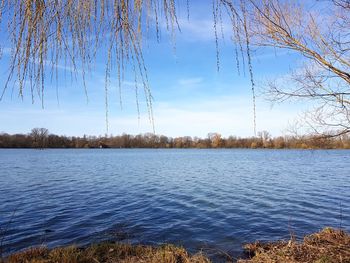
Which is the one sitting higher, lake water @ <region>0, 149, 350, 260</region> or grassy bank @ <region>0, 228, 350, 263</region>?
grassy bank @ <region>0, 228, 350, 263</region>

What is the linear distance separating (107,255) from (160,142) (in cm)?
342

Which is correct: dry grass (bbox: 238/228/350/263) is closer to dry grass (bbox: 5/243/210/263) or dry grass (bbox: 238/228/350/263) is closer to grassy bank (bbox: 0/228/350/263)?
grassy bank (bbox: 0/228/350/263)

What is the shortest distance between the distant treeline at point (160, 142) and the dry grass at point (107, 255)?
2861 mm

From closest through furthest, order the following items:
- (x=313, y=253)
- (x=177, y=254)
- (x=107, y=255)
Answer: (x=313, y=253)
(x=177, y=254)
(x=107, y=255)

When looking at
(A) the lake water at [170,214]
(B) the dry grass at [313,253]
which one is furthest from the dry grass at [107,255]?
(B) the dry grass at [313,253]

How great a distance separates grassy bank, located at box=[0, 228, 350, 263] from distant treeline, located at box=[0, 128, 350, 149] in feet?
8.96

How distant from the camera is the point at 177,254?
854 centimetres

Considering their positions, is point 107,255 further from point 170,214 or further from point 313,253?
point 170,214

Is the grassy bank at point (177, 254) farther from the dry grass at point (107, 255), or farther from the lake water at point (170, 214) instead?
the lake water at point (170, 214)

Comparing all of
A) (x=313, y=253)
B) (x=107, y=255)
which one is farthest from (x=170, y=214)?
(x=313, y=253)

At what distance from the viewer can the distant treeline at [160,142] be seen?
3.25m

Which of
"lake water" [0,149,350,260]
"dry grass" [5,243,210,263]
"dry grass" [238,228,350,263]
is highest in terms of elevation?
"dry grass" [238,228,350,263]

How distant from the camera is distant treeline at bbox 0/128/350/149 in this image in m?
3.25

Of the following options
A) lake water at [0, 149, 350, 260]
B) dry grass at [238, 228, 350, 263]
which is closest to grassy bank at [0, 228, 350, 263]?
dry grass at [238, 228, 350, 263]
